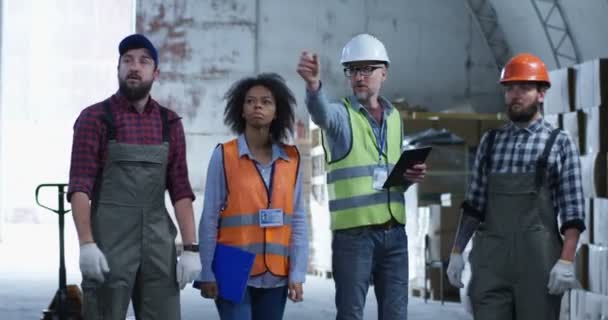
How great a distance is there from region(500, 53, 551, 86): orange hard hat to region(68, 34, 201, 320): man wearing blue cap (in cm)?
154

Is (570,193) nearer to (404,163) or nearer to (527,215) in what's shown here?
(527,215)

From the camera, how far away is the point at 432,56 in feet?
53.4

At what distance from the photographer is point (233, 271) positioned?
4.54 meters

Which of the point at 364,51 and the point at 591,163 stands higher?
the point at 364,51

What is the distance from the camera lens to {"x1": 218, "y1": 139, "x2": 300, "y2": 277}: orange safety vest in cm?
460

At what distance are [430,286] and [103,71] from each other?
10815 millimetres

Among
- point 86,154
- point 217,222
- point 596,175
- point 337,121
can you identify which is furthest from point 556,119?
point 86,154

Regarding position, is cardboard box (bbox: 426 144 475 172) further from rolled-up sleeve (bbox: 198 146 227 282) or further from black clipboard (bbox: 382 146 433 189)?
rolled-up sleeve (bbox: 198 146 227 282)

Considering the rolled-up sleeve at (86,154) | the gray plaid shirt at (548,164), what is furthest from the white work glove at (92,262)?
the gray plaid shirt at (548,164)

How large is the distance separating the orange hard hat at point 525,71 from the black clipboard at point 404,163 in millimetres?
472

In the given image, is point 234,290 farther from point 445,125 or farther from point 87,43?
point 87,43

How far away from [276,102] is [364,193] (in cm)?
63

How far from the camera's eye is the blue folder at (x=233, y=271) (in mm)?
4520

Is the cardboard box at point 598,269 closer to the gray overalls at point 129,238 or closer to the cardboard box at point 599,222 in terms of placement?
the cardboard box at point 599,222
